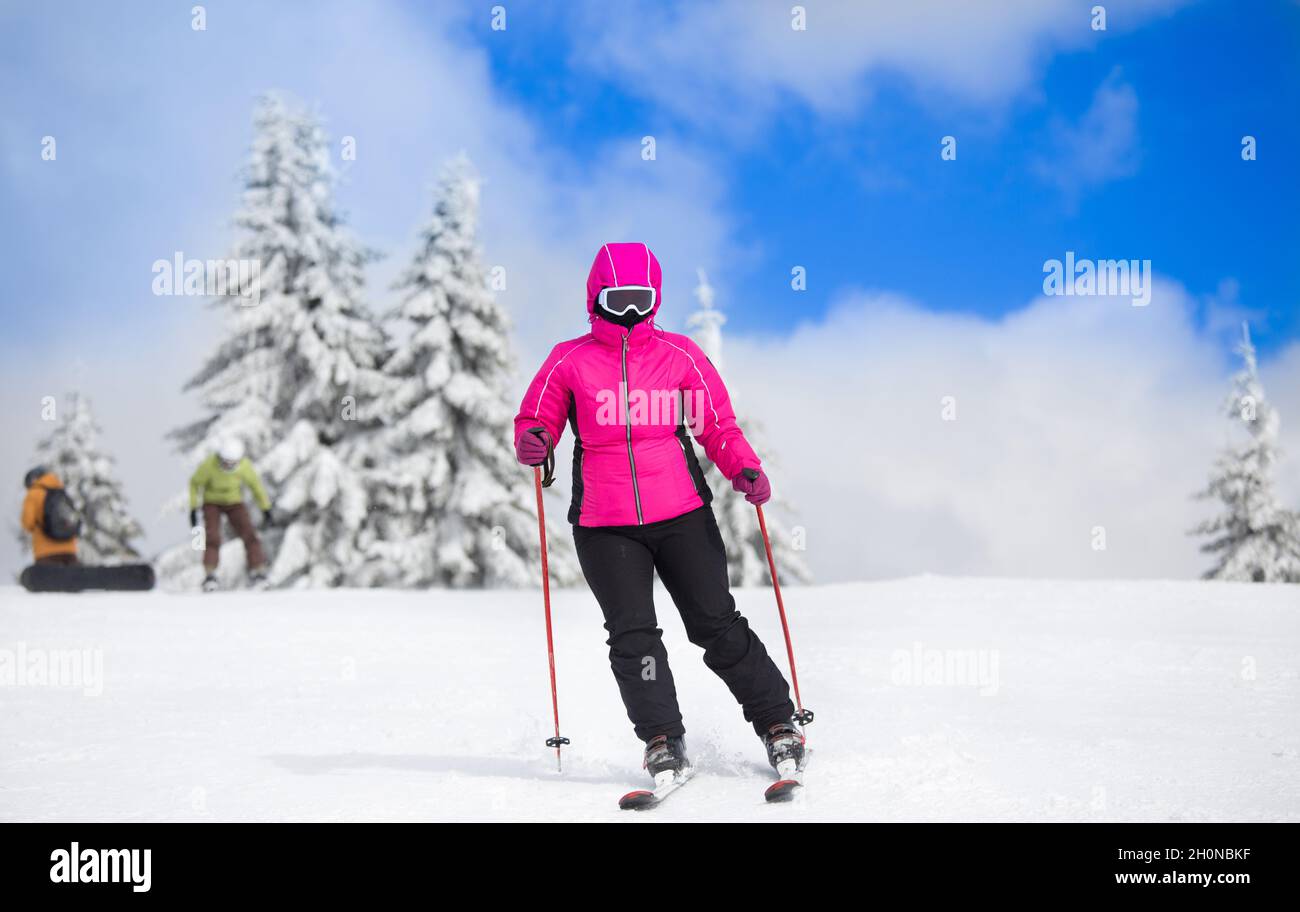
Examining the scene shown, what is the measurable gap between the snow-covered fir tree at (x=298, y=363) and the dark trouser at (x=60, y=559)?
807 cm

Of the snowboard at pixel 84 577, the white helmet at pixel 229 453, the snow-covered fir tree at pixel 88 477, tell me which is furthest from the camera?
the snow-covered fir tree at pixel 88 477

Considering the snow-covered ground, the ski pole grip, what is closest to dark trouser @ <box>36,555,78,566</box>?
the snow-covered ground

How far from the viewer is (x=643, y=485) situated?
14.1ft

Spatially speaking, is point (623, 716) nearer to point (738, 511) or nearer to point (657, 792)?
point (657, 792)

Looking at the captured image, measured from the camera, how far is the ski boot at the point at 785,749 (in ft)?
13.7

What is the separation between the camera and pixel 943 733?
4.93 metres

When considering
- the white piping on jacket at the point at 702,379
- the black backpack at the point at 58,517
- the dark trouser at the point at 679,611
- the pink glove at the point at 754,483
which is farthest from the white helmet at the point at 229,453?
the pink glove at the point at 754,483

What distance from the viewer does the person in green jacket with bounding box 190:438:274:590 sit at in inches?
554

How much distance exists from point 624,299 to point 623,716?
2428mm

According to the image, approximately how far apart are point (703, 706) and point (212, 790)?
2.62 metres

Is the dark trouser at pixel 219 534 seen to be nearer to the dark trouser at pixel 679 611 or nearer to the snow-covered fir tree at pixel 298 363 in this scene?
the snow-covered fir tree at pixel 298 363
